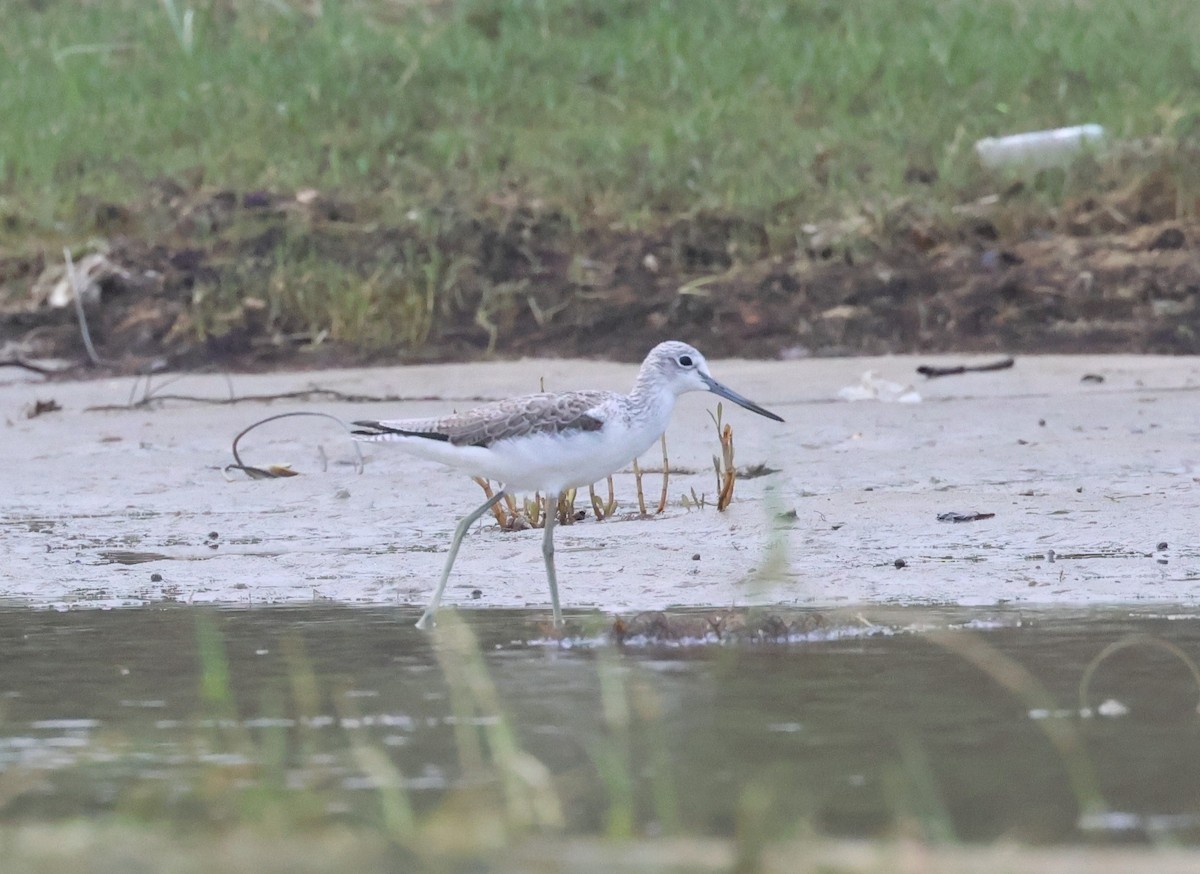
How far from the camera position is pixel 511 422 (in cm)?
647

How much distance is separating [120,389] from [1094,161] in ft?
19.4

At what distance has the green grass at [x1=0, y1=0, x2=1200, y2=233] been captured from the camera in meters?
13.0

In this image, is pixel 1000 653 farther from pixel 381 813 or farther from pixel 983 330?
pixel 983 330

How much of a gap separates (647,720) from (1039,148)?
28.3 ft

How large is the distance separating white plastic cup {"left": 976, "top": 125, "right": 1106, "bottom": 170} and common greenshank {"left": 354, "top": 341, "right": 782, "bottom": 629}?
256 inches

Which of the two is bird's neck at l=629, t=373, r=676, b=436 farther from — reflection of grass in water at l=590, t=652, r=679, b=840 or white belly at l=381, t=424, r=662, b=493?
reflection of grass in water at l=590, t=652, r=679, b=840

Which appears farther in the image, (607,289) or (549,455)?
(607,289)

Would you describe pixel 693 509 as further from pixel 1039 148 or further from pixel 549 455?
pixel 1039 148

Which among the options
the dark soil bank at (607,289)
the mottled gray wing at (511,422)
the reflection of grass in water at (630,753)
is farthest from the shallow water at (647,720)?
the dark soil bank at (607,289)

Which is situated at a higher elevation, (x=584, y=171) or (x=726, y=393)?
(x=584, y=171)

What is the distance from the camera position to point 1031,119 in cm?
1331

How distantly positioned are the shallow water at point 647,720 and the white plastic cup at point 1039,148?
6930 mm

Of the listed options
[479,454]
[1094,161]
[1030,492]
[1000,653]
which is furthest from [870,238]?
[1000,653]

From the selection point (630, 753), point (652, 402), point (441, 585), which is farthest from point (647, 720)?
A: point (652, 402)
